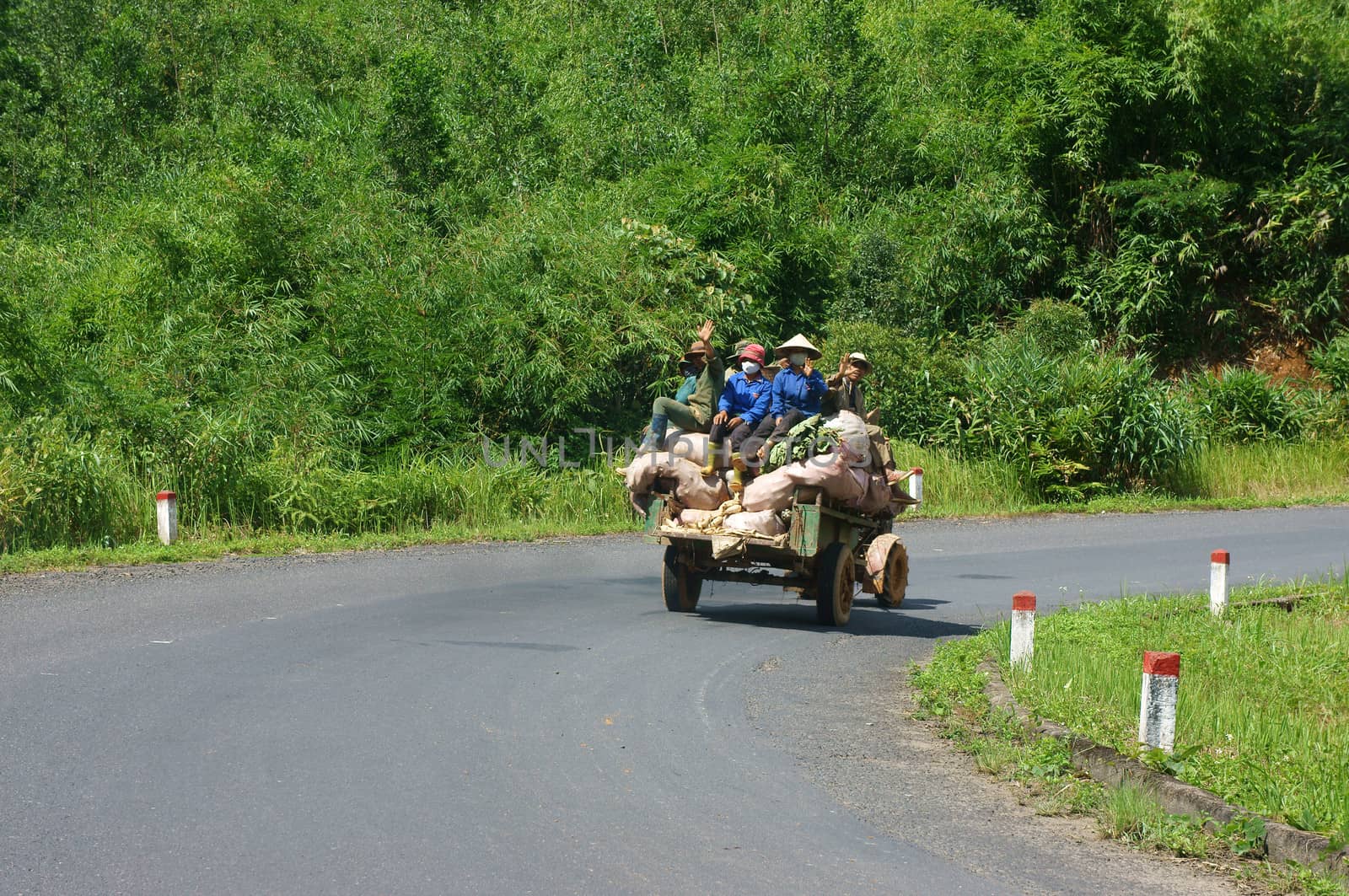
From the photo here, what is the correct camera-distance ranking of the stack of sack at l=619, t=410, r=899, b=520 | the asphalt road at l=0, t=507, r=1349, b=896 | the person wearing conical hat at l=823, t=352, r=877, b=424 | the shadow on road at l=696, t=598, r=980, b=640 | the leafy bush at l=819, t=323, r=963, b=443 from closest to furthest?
the asphalt road at l=0, t=507, r=1349, b=896 < the stack of sack at l=619, t=410, r=899, b=520 < the shadow on road at l=696, t=598, r=980, b=640 < the person wearing conical hat at l=823, t=352, r=877, b=424 < the leafy bush at l=819, t=323, r=963, b=443

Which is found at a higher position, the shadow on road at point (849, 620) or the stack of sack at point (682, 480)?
A: the stack of sack at point (682, 480)

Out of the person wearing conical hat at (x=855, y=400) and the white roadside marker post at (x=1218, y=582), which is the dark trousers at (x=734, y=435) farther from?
the white roadside marker post at (x=1218, y=582)

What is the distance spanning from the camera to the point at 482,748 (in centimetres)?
735

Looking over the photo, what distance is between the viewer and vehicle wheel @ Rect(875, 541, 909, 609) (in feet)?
41.1

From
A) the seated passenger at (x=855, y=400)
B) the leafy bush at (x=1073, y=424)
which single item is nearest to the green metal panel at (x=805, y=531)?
the seated passenger at (x=855, y=400)

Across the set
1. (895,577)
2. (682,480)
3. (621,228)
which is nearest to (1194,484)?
(621,228)

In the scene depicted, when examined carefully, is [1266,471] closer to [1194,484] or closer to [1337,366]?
[1194,484]

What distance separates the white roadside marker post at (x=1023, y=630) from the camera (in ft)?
29.5

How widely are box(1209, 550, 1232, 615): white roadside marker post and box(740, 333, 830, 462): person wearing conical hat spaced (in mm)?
3601

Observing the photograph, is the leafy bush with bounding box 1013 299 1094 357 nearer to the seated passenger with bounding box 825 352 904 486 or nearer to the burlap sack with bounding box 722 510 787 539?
the seated passenger with bounding box 825 352 904 486

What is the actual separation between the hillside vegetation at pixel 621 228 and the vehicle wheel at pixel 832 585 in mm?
7789

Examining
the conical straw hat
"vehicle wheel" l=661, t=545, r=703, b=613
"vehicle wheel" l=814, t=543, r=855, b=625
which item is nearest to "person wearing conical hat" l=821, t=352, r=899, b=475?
the conical straw hat

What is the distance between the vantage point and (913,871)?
5.61 meters

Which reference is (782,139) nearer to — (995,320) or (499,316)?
(995,320)
